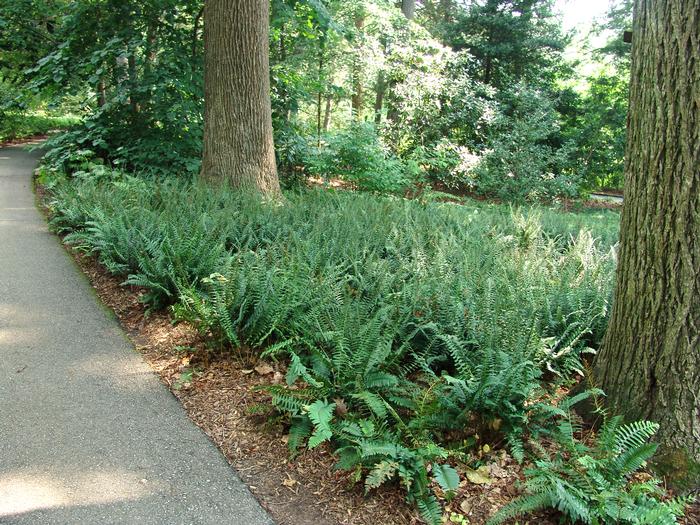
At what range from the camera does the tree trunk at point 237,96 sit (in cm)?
801

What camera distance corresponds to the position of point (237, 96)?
325 inches

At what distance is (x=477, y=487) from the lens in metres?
2.81

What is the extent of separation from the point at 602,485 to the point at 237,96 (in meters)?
7.45

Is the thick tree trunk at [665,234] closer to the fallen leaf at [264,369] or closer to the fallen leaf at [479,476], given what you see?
the fallen leaf at [479,476]

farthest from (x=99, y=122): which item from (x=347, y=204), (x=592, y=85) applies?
(x=592, y=85)

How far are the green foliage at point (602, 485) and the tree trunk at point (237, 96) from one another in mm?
6590

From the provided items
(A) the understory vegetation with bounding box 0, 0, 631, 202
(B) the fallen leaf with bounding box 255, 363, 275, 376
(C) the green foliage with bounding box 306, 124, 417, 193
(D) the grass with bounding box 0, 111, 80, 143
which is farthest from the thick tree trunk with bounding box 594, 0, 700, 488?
(D) the grass with bounding box 0, 111, 80, 143

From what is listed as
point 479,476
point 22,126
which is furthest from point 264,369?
point 22,126

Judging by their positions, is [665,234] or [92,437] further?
[92,437]

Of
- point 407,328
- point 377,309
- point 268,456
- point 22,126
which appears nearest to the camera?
point 268,456

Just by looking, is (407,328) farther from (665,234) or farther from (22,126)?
(22,126)

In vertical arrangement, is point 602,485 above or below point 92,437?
above

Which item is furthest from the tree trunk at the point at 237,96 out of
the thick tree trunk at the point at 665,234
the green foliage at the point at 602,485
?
the green foliage at the point at 602,485

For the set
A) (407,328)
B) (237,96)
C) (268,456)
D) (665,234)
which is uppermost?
(237,96)
